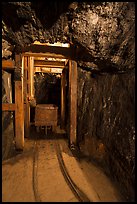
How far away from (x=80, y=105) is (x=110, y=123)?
65.9 inches

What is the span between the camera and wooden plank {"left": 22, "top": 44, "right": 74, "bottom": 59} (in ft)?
15.5

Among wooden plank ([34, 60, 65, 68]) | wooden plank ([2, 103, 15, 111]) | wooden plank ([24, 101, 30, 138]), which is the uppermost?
wooden plank ([34, 60, 65, 68])

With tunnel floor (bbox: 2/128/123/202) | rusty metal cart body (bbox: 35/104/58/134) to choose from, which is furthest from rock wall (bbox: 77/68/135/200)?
rusty metal cart body (bbox: 35/104/58/134)

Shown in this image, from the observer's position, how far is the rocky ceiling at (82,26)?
2854 millimetres

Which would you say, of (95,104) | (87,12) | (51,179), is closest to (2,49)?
(87,12)

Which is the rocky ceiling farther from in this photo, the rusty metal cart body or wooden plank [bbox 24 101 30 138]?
the rusty metal cart body

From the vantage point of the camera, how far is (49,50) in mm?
4871

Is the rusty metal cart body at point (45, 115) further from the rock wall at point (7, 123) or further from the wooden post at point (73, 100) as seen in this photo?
the rock wall at point (7, 123)

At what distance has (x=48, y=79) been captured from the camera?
12.8m

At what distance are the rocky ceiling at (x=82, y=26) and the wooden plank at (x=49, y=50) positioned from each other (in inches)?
39.0

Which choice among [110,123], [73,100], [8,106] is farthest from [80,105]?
[8,106]

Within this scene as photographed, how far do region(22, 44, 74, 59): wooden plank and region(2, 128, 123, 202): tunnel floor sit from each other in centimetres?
317

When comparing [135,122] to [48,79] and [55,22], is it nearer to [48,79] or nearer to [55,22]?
[55,22]

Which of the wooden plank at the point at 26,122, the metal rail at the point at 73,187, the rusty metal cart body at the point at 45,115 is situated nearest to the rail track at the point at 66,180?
the metal rail at the point at 73,187
